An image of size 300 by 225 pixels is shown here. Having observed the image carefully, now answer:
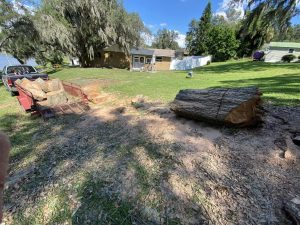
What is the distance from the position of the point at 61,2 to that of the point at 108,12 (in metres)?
4.22

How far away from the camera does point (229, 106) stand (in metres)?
3.60

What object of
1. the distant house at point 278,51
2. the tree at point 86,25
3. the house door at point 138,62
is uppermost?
the tree at point 86,25

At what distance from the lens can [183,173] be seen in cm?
292

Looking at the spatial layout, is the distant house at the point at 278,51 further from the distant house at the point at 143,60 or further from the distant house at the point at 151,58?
the distant house at the point at 151,58

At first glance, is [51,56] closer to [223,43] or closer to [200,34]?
[223,43]

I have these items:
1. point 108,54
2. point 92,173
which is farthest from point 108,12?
point 92,173

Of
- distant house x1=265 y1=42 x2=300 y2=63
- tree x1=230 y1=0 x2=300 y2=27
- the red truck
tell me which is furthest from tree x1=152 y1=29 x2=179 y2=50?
the red truck

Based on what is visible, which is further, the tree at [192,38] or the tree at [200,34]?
the tree at [192,38]

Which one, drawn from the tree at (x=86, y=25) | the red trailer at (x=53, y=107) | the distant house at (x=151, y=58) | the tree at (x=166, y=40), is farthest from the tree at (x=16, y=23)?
the tree at (x=166, y=40)

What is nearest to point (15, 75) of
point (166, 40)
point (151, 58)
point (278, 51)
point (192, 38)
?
point (151, 58)

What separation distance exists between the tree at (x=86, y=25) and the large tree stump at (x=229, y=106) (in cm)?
1714

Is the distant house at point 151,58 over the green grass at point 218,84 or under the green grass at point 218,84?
under

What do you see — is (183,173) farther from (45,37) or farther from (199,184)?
(45,37)

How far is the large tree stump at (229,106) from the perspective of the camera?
3553 mm
